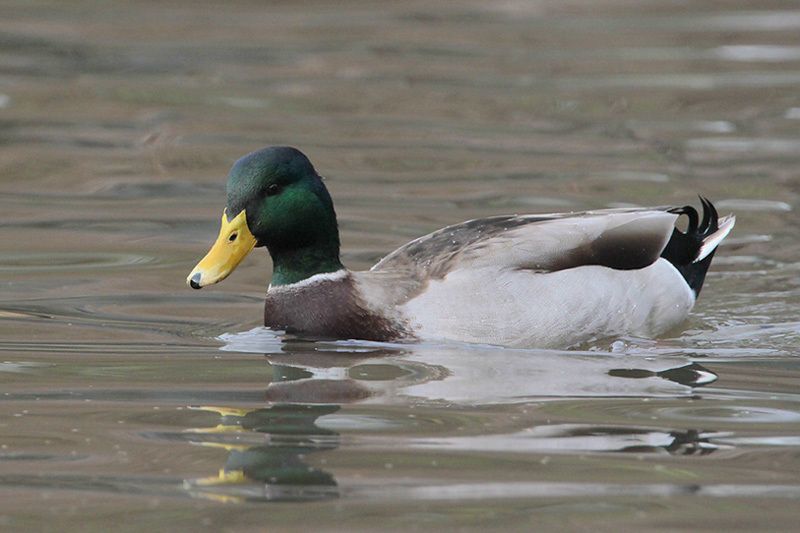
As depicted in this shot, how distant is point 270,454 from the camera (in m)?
5.91

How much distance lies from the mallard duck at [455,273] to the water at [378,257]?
18 cm

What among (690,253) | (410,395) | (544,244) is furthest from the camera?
(690,253)

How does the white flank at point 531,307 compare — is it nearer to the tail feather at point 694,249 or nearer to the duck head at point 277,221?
the tail feather at point 694,249

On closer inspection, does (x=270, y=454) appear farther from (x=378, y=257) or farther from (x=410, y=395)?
(x=378, y=257)

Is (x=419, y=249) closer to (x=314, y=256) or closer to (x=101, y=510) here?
(x=314, y=256)

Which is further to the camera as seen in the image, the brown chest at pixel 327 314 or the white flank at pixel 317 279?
the white flank at pixel 317 279

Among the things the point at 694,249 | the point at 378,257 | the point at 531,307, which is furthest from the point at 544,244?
the point at 378,257

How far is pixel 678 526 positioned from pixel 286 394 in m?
2.31

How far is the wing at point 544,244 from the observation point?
26.6 ft

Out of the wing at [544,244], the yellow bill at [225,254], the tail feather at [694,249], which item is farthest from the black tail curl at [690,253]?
the yellow bill at [225,254]

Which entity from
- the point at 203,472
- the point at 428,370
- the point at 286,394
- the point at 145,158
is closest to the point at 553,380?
the point at 428,370

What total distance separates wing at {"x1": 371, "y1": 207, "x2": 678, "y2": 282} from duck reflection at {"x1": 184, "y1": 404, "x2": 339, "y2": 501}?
166 centimetres

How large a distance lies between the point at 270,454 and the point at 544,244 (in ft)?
8.63

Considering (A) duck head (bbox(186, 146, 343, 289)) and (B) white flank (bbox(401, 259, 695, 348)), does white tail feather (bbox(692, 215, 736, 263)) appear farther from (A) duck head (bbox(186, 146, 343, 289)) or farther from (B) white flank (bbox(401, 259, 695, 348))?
(A) duck head (bbox(186, 146, 343, 289))
